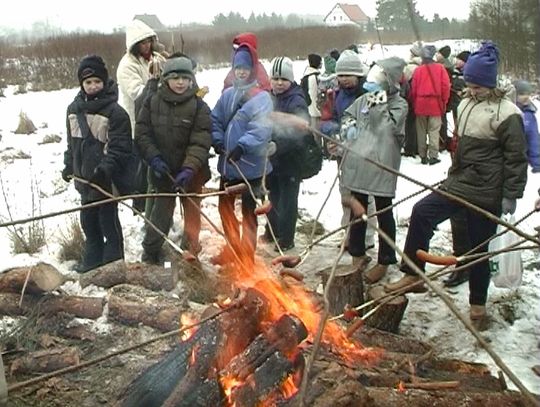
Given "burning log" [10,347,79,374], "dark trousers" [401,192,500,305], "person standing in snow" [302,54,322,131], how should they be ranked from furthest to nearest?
"person standing in snow" [302,54,322,131]
"dark trousers" [401,192,500,305]
"burning log" [10,347,79,374]

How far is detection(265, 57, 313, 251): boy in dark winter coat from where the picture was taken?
5453mm

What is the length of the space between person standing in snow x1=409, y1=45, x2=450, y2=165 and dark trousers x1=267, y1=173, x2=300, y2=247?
3607mm

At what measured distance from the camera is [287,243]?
5.95 meters

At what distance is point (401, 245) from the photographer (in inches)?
236

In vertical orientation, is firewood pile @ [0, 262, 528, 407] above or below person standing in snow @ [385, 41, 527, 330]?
below

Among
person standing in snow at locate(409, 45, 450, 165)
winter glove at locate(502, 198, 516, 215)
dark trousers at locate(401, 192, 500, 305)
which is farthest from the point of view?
person standing in snow at locate(409, 45, 450, 165)

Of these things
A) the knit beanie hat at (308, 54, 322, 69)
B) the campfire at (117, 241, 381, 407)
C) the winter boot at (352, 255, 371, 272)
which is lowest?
the winter boot at (352, 255, 371, 272)

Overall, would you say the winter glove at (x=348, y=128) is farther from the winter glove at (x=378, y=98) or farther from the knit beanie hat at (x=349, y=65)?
the knit beanie hat at (x=349, y=65)

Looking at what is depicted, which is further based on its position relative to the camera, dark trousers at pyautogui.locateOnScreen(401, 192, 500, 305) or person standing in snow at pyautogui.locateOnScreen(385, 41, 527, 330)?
dark trousers at pyautogui.locateOnScreen(401, 192, 500, 305)

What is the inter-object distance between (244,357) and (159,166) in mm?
2401

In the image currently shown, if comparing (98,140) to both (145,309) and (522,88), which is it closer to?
(145,309)

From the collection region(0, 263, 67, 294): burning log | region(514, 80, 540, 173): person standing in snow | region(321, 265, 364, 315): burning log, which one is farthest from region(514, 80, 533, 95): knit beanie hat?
region(0, 263, 67, 294): burning log

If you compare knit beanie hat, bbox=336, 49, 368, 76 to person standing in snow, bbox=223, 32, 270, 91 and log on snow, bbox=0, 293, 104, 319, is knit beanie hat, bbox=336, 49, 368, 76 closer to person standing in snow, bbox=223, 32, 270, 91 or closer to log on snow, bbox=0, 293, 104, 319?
person standing in snow, bbox=223, 32, 270, 91

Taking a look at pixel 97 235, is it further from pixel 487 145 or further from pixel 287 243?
pixel 487 145
